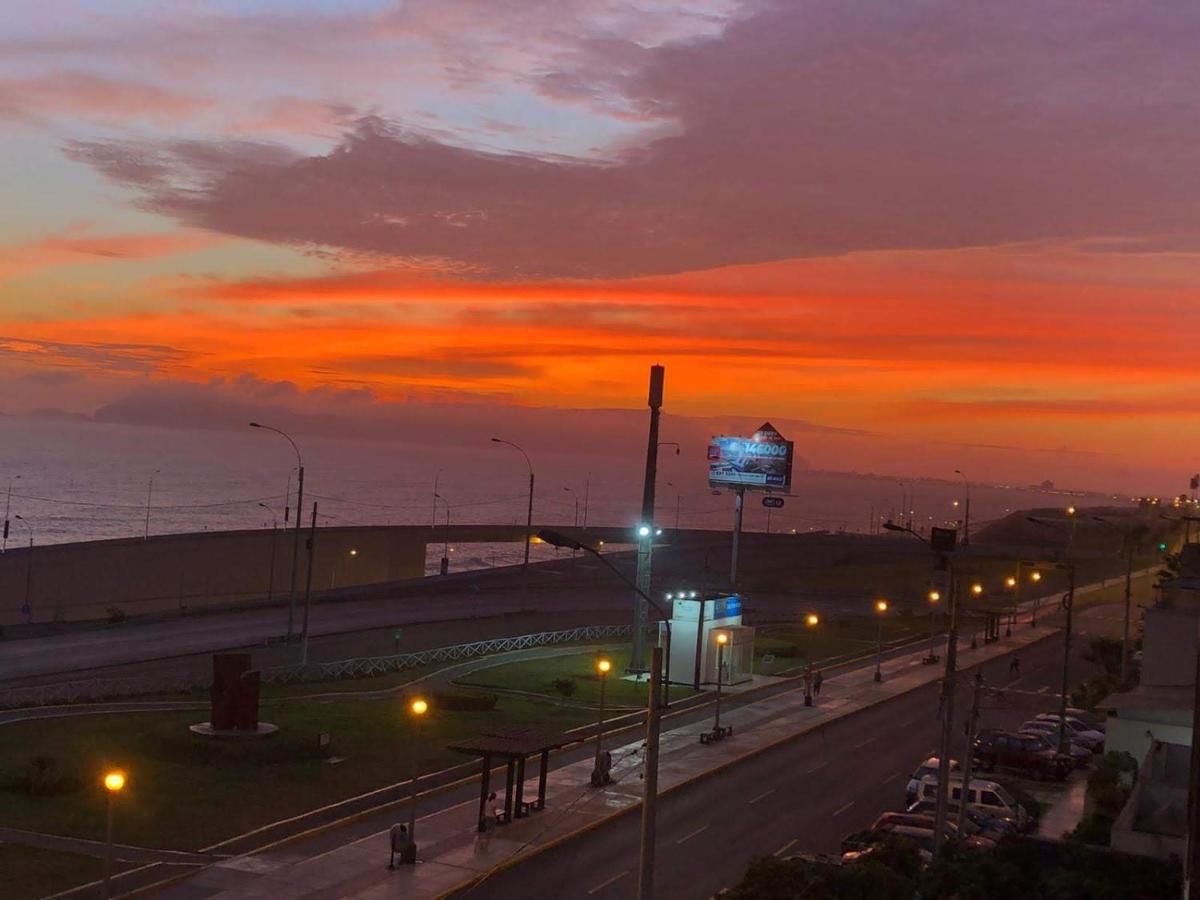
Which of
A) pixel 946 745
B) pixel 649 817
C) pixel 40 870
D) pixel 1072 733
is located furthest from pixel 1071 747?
pixel 40 870

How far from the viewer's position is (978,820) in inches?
1239

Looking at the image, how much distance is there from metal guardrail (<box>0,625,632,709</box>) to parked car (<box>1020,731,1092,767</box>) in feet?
85.9

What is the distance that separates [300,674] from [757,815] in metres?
24.7

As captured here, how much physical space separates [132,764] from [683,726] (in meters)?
18.7

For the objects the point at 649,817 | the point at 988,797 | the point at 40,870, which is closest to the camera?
the point at 649,817

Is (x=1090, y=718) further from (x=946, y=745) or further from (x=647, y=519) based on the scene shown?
(x=946, y=745)

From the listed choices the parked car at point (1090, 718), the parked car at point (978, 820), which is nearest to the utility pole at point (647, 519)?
the parked car at point (1090, 718)

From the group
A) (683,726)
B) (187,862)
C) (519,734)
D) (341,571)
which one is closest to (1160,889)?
(519,734)

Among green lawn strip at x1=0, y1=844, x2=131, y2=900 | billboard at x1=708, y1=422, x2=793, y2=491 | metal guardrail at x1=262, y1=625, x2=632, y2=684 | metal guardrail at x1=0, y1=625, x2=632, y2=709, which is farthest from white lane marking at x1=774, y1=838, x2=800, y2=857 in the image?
billboard at x1=708, y1=422, x2=793, y2=491

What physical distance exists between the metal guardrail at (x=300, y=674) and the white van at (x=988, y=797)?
26.4m

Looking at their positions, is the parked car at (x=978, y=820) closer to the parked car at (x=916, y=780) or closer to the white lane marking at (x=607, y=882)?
the parked car at (x=916, y=780)

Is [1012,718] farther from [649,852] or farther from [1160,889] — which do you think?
[649,852]

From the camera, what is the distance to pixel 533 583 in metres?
101

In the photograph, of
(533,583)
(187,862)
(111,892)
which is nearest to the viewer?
(111,892)
